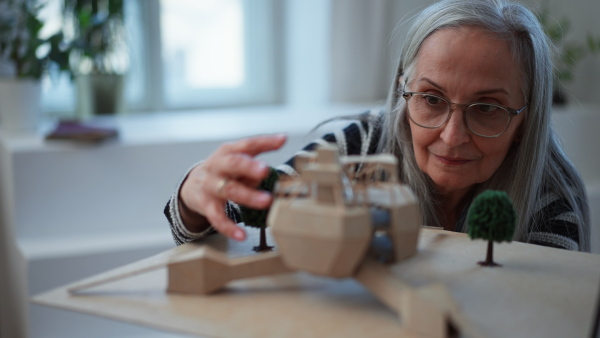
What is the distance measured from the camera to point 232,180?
2.75 ft

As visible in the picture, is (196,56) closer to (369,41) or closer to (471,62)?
(369,41)

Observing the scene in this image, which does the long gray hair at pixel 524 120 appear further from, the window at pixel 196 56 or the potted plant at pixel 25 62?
the window at pixel 196 56

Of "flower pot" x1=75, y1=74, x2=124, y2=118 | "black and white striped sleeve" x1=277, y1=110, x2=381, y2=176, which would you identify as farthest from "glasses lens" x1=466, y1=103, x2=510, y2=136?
"flower pot" x1=75, y1=74, x2=124, y2=118

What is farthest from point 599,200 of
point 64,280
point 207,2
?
point 64,280

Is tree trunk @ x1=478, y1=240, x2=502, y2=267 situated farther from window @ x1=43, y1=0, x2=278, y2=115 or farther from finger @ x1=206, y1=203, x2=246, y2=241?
window @ x1=43, y1=0, x2=278, y2=115

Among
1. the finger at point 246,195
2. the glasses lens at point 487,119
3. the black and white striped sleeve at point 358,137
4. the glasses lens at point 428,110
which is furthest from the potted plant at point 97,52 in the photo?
the finger at point 246,195

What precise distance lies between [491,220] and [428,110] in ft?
1.39

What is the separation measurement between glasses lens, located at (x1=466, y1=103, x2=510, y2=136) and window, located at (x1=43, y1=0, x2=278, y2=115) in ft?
6.12

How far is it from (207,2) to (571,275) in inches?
95.1

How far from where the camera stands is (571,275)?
0.80 m

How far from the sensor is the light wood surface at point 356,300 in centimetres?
67

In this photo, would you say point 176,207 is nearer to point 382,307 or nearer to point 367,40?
point 382,307

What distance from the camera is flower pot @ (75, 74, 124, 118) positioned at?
255 cm

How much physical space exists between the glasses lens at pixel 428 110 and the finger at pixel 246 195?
473 millimetres
